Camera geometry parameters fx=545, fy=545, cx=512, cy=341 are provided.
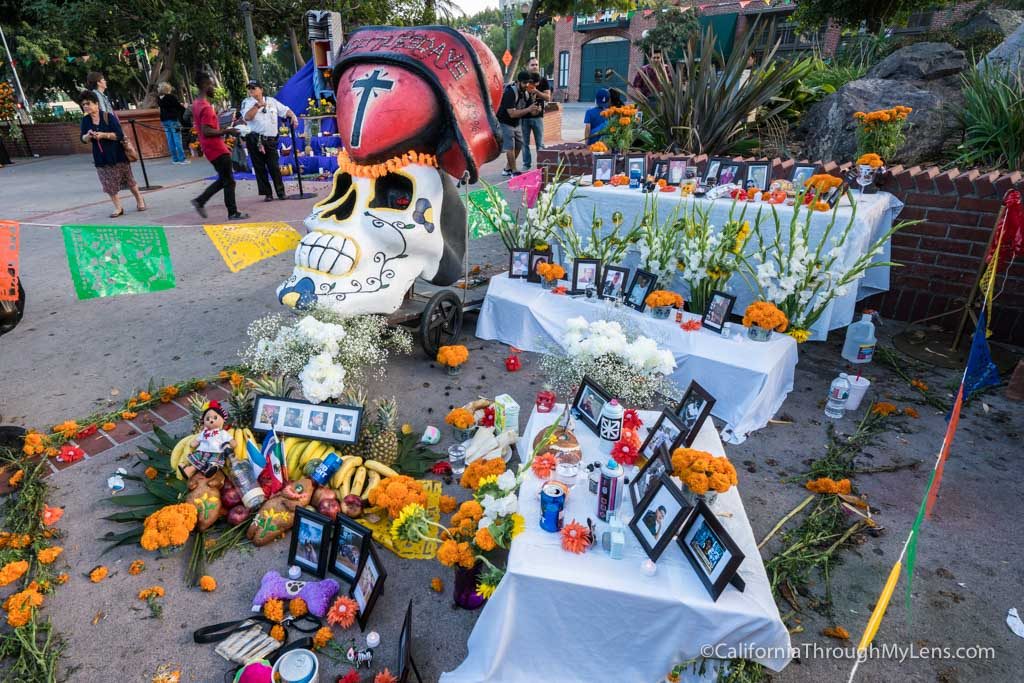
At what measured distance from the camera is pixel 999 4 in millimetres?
17766

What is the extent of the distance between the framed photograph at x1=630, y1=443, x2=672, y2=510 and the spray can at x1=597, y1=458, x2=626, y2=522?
0.08 meters

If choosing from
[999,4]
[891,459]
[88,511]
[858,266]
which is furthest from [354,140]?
[999,4]

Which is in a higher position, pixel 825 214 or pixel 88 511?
pixel 825 214

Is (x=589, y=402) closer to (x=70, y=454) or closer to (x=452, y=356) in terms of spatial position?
(x=452, y=356)

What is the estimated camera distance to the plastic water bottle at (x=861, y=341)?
168 inches

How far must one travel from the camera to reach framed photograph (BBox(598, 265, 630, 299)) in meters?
4.30

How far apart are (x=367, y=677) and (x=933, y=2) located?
→ 15968mm

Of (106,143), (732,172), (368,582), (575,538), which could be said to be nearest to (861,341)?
(732,172)

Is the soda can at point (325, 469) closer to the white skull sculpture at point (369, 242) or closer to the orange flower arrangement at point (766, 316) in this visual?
the white skull sculpture at point (369, 242)

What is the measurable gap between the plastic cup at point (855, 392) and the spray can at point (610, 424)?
86.6 inches

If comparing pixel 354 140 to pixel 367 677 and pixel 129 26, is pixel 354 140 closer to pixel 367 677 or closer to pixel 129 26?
pixel 367 677

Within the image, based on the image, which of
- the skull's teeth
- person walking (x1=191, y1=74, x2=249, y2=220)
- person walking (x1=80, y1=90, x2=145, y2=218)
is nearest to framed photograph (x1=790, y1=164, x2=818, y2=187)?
the skull's teeth

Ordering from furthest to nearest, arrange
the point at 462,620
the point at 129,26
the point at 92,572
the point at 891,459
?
the point at 129,26 → the point at 891,459 → the point at 92,572 → the point at 462,620

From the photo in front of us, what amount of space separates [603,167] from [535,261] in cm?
167
